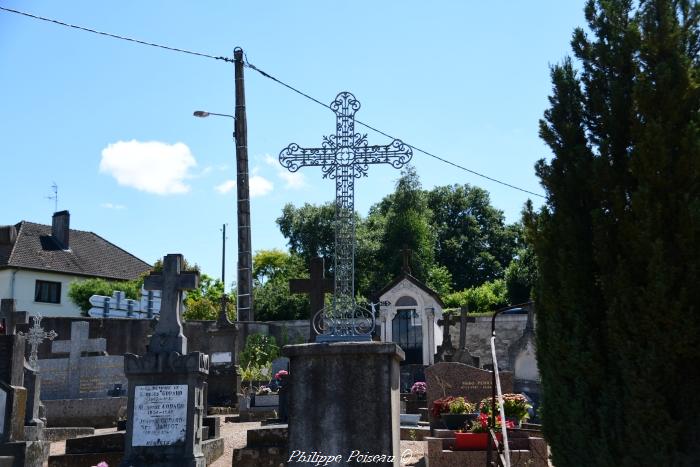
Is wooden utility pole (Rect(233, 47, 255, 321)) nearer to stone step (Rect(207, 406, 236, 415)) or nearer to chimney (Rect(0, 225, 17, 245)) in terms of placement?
stone step (Rect(207, 406, 236, 415))

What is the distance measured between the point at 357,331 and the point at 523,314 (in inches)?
773

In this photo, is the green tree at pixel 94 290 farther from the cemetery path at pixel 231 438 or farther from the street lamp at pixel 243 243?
the cemetery path at pixel 231 438

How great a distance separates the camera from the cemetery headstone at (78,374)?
1816 centimetres

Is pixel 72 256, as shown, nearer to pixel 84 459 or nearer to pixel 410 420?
pixel 410 420

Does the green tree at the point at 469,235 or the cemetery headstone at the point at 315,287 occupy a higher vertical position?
the green tree at the point at 469,235

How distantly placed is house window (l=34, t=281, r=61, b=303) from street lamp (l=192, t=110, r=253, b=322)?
66.3ft

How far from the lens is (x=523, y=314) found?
82.9ft

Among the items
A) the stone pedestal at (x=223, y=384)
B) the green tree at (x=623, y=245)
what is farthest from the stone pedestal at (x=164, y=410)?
the stone pedestal at (x=223, y=384)

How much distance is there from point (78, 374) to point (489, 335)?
13.7 metres

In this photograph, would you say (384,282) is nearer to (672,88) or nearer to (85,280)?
(85,280)

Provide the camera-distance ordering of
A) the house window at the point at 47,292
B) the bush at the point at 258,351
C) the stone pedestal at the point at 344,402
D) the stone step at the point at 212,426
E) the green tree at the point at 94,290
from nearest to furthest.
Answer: the stone pedestal at the point at 344,402
the stone step at the point at 212,426
the bush at the point at 258,351
the green tree at the point at 94,290
the house window at the point at 47,292

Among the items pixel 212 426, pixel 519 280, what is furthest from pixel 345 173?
pixel 519 280

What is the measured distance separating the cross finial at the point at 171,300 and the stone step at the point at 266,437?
149 cm

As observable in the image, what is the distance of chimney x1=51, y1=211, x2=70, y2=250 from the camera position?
40.1 m
